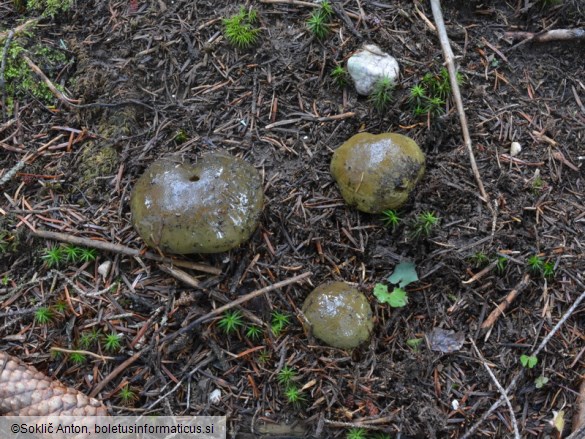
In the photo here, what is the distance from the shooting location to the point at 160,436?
2988 millimetres

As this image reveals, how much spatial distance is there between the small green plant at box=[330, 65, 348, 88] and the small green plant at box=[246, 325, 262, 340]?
5.58 feet

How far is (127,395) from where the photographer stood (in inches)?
119

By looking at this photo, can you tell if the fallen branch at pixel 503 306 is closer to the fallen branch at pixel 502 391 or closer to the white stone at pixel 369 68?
the fallen branch at pixel 502 391

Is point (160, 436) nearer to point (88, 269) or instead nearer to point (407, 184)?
point (88, 269)

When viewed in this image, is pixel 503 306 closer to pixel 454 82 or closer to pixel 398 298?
pixel 398 298

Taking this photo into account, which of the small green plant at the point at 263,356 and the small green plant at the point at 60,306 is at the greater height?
the small green plant at the point at 60,306

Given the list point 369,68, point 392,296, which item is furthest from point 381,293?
point 369,68

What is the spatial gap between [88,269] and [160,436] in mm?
1103

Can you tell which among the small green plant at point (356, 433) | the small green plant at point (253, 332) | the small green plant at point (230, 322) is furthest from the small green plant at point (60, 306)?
the small green plant at point (356, 433)

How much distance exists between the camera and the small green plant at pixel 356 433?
296 cm

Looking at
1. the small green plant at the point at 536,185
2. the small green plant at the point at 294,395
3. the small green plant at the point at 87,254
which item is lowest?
the small green plant at the point at 294,395

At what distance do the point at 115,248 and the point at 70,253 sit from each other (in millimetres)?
293

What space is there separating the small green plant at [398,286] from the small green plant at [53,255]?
77.3 inches

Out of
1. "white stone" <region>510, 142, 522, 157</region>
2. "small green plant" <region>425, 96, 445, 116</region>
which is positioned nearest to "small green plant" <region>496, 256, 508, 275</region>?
"white stone" <region>510, 142, 522, 157</region>
